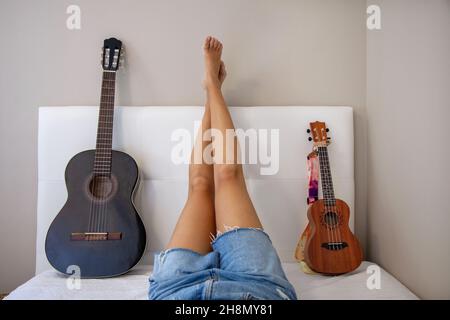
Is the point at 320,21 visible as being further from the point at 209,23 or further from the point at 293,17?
the point at 209,23

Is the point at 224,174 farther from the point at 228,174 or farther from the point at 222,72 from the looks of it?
the point at 222,72

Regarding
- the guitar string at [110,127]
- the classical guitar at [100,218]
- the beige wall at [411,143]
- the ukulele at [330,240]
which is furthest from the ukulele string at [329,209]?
the guitar string at [110,127]

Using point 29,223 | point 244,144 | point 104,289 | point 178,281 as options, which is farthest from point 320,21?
point 29,223

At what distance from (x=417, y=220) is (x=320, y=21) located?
0.98 meters

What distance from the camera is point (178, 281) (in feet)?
2.87

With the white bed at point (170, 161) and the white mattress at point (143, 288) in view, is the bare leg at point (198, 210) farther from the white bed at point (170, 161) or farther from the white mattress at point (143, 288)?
the white mattress at point (143, 288)

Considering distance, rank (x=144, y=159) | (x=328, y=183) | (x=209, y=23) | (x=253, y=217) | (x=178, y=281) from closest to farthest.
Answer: (x=178, y=281), (x=253, y=217), (x=328, y=183), (x=144, y=159), (x=209, y=23)

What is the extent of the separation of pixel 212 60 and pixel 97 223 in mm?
819

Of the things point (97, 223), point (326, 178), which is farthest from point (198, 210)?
point (326, 178)

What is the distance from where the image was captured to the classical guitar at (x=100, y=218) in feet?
4.25

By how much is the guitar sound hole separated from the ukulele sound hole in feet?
2.80

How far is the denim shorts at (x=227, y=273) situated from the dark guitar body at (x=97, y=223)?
36cm

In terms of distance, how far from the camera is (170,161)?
1484 mm

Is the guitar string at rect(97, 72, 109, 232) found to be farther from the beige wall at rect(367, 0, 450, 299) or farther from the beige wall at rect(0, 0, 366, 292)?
the beige wall at rect(367, 0, 450, 299)
